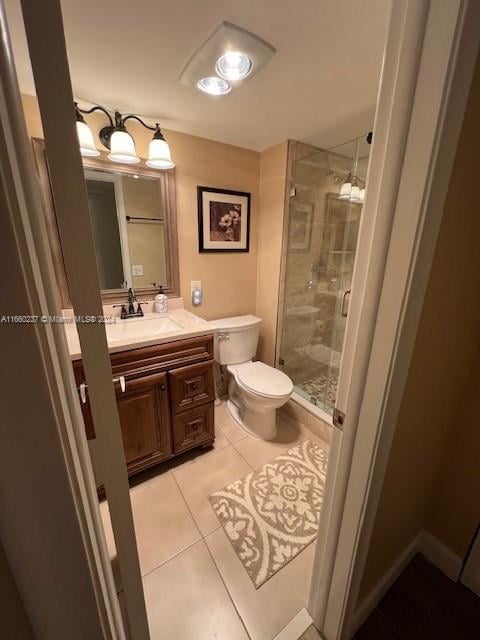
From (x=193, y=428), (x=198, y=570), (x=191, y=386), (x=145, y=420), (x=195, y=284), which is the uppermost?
(x=195, y=284)

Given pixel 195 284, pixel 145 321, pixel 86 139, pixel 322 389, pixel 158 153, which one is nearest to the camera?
pixel 86 139

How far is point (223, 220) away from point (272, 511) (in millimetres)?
1933

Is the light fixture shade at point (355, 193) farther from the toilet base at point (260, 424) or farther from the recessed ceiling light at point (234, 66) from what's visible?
the toilet base at point (260, 424)

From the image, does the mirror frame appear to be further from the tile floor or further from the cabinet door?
the tile floor

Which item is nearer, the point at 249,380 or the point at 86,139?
the point at 86,139

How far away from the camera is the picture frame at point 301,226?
208cm

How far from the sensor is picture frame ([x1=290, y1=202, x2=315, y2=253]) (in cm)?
208

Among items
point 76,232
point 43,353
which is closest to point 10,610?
point 43,353

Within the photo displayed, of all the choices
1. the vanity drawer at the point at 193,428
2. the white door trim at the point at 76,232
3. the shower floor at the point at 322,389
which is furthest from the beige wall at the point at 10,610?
the shower floor at the point at 322,389

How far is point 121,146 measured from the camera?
141cm

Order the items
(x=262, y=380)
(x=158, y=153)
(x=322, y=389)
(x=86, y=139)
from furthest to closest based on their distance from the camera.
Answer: (x=322, y=389)
(x=262, y=380)
(x=158, y=153)
(x=86, y=139)

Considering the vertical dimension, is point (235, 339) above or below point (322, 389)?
above

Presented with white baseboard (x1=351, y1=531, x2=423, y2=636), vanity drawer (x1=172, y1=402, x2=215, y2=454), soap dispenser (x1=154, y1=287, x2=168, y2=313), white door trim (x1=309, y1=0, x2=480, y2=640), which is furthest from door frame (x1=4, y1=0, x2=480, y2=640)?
soap dispenser (x1=154, y1=287, x2=168, y2=313)

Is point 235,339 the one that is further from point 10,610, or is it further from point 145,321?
point 10,610
